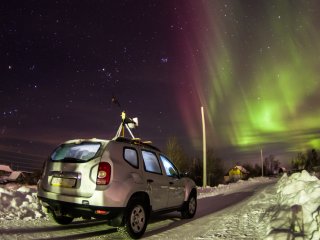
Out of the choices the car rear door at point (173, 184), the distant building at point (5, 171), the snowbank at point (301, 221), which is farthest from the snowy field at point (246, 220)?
the distant building at point (5, 171)

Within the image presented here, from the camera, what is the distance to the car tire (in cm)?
1005

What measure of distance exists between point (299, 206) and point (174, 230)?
107 inches

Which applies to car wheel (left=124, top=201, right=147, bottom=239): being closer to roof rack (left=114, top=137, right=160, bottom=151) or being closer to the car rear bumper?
the car rear bumper

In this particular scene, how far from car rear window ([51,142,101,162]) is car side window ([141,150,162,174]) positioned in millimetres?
1226

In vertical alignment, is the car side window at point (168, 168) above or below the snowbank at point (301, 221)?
above

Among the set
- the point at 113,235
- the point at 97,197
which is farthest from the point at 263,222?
the point at 97,197

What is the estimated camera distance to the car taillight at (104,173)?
680 centimetres

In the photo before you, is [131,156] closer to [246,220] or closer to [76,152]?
[76,152]

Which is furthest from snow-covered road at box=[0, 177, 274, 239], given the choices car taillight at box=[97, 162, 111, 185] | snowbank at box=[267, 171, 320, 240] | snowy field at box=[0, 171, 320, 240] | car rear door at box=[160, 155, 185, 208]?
car taillight at box=[97, 162, 111, 185]

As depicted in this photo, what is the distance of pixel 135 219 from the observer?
7387 mm

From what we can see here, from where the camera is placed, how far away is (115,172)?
6.95 m

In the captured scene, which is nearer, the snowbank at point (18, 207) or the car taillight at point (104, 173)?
the car taillight at point (104, 173)

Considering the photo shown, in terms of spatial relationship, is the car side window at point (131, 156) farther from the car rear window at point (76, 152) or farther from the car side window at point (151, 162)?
the car rear window at point (76, 152)

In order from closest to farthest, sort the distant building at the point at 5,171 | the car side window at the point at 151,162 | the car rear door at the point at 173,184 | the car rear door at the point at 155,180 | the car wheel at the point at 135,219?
the car wheel at the point at 135,219 → the car rear door at the point at 155,180 → the car side window at the point at 151,162 → the car rear door at the point at 173,184 → the distant building at the point at 5,171
